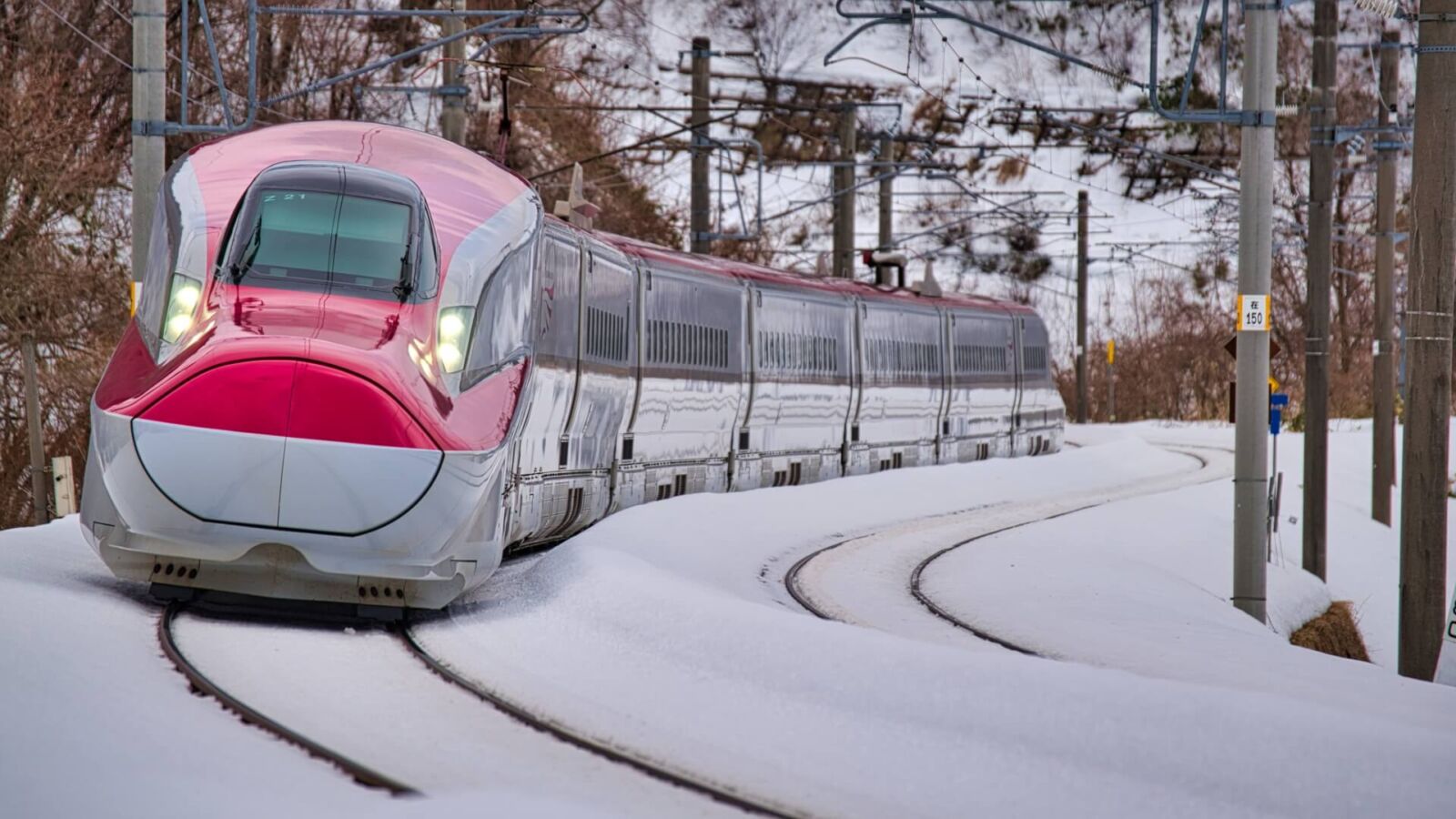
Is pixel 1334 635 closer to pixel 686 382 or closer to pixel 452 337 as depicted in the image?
pixel 686 382

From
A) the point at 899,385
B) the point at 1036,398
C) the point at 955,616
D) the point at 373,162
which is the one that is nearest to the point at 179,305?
the point at 373,162

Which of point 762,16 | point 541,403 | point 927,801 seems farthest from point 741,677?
point 762,16

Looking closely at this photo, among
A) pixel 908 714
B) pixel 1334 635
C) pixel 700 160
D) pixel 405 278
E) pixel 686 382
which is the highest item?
pixel 700 160

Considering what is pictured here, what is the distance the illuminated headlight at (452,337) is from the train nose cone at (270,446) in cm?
77

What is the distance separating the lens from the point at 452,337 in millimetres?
11289

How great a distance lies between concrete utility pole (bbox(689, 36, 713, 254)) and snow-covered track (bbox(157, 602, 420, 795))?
20.4m

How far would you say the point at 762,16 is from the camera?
295 feet

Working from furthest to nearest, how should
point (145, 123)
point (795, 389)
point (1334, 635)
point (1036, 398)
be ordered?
point (1036, 398) < point (795, 389) < point (1334, 635) < point (145, 123)

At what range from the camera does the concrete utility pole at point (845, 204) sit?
3541 cm

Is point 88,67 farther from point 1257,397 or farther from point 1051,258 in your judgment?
point 1051,258

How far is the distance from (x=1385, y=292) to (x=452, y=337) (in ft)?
74.9

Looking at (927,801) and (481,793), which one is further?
(927,801)

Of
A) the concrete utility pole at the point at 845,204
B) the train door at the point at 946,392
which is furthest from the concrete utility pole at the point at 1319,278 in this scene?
the concrete utility pole at the point at 845,204

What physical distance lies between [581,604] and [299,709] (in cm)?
346
